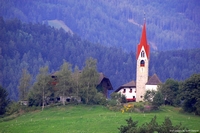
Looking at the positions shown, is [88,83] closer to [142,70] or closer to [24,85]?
[24,85]

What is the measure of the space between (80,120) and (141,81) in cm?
2247

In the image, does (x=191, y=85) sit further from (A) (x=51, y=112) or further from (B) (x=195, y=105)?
(A) (x=51, y=112)

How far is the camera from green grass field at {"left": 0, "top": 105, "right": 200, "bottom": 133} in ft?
225

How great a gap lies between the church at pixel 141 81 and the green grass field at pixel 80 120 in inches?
345

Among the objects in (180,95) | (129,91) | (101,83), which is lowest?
(180,95)

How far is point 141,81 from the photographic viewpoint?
93750 mm

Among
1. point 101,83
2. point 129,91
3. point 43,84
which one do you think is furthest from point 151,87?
point 43,84

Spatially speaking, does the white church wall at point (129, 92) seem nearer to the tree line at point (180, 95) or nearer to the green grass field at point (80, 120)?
the tree line at point (180, 95)

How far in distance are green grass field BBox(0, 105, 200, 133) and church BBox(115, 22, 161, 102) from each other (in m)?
8.77

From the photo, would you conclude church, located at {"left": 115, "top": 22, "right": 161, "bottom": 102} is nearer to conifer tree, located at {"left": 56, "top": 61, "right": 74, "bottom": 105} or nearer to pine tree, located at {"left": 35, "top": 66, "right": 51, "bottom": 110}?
conifer tree, located at {"left": 56, "top": 61, "right": 74, "bottom": 105}

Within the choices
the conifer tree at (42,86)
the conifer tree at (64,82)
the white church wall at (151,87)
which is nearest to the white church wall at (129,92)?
the white church wall at (151,87)

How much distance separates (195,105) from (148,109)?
6890 millimetres

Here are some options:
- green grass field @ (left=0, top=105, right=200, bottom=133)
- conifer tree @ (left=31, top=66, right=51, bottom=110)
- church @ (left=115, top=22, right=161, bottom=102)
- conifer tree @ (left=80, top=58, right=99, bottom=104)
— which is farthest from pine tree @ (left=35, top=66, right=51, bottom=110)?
church @ (left=115, top=22, right=161, bottom=102)

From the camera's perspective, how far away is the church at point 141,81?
92750 mm
